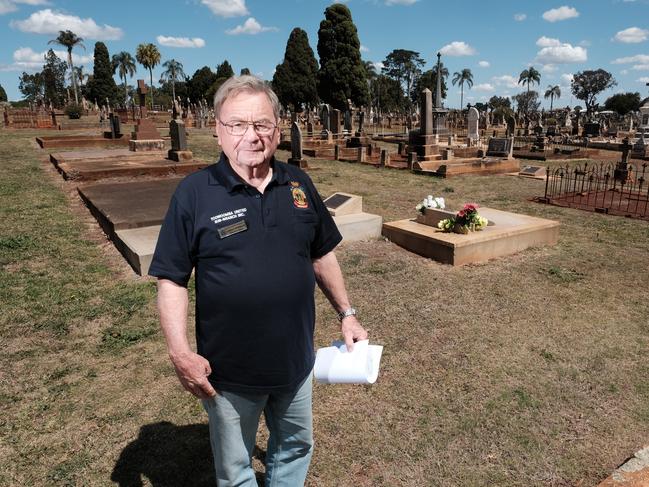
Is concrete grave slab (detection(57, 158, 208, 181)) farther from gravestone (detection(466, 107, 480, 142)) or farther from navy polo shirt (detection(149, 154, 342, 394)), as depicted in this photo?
gravestone (detection(466, 107, 480, 142))

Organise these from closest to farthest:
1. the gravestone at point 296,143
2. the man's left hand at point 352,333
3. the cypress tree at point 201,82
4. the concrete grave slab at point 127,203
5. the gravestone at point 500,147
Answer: the man's left hand at point 352,333, the concrete grave slab at point 127,203, the gravestone at point 296,143, the gravestone at point 500,147, the cypress tree at point 201,82

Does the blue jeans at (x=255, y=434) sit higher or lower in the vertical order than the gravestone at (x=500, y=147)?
lower

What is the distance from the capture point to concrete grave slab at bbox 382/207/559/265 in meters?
6.83

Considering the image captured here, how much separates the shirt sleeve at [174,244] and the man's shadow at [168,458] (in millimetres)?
1642

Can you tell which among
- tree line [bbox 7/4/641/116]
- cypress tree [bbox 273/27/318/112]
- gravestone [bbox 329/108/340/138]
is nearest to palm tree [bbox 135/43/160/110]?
tree line [bbox 7/4/641/116]

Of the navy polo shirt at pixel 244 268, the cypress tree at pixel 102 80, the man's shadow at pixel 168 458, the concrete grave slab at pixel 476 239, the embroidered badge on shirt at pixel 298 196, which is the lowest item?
the man's shadow at pixel 168 458

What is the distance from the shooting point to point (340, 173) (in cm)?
1630

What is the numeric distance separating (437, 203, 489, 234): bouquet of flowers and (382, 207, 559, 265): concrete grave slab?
0.35ft

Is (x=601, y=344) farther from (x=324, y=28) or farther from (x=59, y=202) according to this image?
(x=324, y=28)

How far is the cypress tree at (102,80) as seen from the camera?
211 ft

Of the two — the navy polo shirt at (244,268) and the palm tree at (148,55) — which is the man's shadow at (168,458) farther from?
the palm tree at (148,55)

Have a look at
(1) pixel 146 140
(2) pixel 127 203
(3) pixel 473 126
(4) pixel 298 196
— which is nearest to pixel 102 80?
(1) pixel 146 140

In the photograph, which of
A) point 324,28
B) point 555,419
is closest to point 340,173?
point 555,419

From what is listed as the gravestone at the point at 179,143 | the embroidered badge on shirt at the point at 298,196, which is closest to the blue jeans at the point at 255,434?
the embroidered badge on shirt at the point at 298,196
